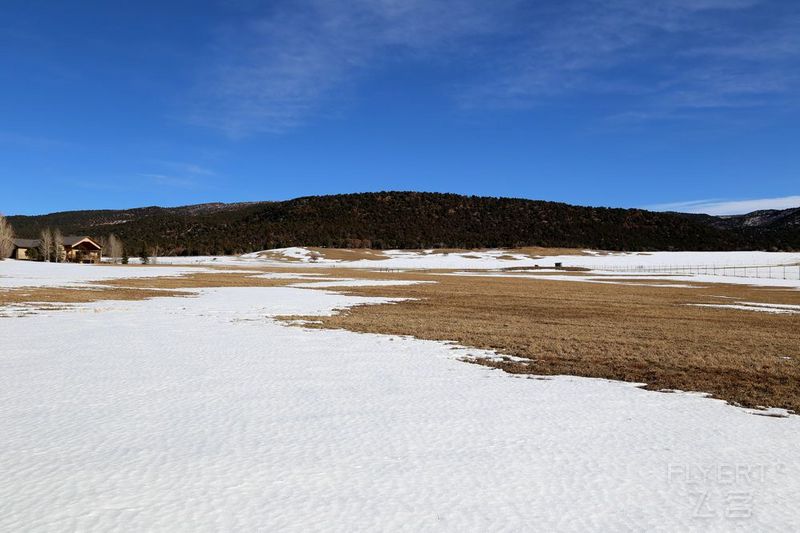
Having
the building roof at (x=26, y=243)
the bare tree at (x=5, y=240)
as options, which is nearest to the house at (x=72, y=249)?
the building roof at (x=26, y=243)

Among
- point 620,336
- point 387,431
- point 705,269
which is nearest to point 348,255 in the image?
point 705,269

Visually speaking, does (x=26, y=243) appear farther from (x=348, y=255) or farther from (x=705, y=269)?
(x=705, y=269)

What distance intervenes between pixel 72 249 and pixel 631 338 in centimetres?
12755

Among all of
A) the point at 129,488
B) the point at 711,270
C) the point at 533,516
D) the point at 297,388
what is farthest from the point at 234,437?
the point at 711,270

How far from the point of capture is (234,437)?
8039mm

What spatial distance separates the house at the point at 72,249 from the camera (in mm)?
116575

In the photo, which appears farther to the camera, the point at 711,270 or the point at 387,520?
the point at 711,270

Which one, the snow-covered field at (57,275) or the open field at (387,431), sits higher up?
the snow-covered field at (57,275)

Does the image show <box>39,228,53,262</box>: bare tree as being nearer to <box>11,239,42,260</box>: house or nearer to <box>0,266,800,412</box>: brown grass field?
<box>11,239,42,260</box>: house

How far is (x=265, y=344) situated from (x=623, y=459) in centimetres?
1186

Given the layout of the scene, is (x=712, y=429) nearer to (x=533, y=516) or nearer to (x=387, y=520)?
(x=533, y=516)

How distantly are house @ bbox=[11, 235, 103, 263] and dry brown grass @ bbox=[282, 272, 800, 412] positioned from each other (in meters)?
108

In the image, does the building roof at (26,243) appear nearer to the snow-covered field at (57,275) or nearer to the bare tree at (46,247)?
the bare tree at (46,247)

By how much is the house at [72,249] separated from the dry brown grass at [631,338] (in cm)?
10761
